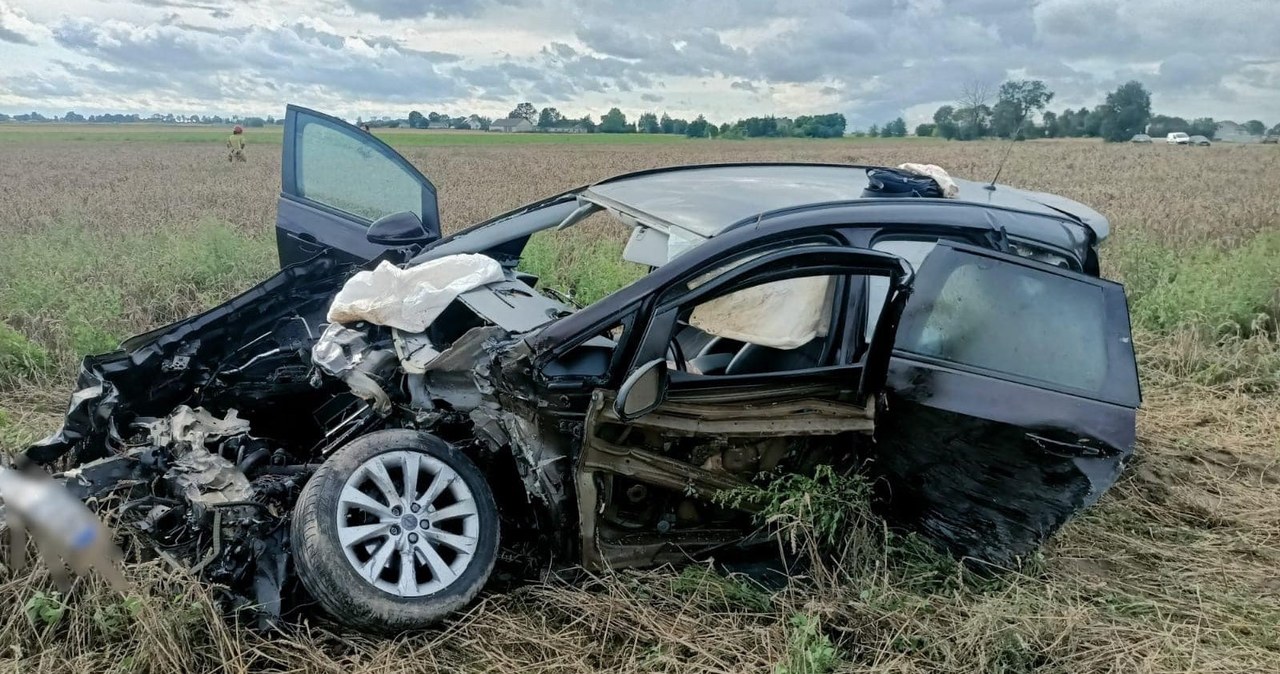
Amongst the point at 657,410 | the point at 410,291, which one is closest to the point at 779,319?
the point at 657,410

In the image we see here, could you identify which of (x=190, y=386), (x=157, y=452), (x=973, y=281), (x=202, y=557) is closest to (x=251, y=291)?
(x=190, y=386)

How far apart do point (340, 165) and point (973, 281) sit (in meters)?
3.39

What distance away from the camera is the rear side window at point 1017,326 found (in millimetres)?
3066

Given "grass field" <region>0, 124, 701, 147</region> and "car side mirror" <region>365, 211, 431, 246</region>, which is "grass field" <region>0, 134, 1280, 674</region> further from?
"grass field" <region>0, 124, 701, 147</region>

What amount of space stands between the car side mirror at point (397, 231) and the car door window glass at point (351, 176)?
0.34m

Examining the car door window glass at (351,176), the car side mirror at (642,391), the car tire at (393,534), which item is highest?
the car door window glass at (351,176)

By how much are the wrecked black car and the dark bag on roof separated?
92 mm

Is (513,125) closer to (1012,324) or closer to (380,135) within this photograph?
(380,135)

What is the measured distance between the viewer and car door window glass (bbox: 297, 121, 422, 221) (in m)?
4.72

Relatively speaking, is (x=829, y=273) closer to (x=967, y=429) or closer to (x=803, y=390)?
(x=803, y=390)

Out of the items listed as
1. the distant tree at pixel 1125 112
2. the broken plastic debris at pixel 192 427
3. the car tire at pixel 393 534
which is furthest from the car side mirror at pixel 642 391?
the distant tree at pixel 1125 112

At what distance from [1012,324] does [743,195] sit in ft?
3.97

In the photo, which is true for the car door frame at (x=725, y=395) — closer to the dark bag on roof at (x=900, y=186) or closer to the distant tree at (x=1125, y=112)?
the dark bag on roof at (x=900, y=186)

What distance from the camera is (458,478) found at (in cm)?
295
